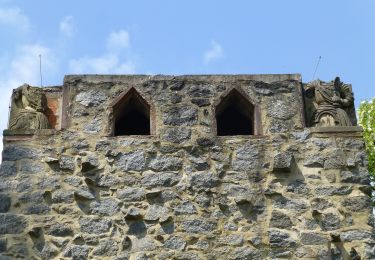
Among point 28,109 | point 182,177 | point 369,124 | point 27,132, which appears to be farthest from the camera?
point 369,124

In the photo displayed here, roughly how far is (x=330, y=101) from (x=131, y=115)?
7.78ft

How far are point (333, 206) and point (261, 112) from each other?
1.40m

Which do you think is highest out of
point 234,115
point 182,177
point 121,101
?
point 121,101

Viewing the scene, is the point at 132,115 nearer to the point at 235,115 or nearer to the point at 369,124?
the point at 235,115

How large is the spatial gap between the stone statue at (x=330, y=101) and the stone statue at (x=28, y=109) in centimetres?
313

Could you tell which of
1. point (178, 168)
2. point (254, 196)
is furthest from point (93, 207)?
point (254, 196)

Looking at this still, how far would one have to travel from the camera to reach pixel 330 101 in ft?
27.5

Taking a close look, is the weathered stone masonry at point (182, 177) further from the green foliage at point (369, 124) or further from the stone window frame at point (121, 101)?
the green foliage at point (369, 124)

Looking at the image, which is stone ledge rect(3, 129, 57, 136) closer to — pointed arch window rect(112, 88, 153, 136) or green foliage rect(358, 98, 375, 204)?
pointed arch window rect(112, 88, 153, 136)

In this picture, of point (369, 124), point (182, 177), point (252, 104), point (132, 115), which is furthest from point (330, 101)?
point (369, 124)

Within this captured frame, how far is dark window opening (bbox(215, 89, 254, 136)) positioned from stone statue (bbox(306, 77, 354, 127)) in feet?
2.47

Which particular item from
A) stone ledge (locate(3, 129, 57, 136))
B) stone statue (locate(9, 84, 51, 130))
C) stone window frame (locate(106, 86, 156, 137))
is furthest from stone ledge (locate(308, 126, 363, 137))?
stone statue (locate(9, 84, 51, 130))

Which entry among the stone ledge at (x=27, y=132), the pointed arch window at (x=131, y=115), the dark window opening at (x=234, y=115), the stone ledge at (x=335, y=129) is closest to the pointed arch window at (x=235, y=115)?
the dark window opening at (x=234, y=115)

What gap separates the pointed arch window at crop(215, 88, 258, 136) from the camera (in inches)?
330
